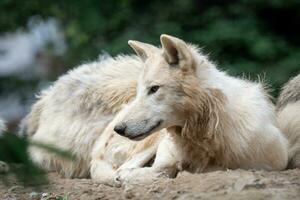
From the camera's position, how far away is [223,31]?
13250mm

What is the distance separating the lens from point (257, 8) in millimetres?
13805

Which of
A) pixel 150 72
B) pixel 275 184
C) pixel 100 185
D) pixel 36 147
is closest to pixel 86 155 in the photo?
pixel 100 185

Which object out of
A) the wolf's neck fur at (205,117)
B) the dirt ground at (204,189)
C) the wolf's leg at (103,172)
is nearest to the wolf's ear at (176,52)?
the wolf's neck fur at (205,117)

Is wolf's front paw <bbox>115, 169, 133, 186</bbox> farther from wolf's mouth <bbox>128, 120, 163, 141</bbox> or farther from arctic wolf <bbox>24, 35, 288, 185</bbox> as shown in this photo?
wolf's mouth <bbox>128, 120, 163, 141</bbox>

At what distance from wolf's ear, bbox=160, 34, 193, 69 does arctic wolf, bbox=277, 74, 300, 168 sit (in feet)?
4.33

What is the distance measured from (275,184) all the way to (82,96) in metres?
2.75

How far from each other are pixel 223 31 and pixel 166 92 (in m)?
7.22

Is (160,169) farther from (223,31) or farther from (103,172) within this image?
(223,31)

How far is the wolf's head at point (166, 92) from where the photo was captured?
241 inches

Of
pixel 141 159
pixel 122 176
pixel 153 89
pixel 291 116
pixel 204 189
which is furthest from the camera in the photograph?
pixel 291 116

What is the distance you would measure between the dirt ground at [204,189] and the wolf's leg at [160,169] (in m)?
0.13

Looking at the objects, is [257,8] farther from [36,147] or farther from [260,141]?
[36,147]

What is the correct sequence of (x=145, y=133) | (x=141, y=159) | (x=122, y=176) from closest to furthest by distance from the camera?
(x=145, y=133)
(x=122, y=176)
(x=141, y=159)

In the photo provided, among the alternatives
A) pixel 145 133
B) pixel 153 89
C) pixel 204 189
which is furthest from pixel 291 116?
pixel 204 189
